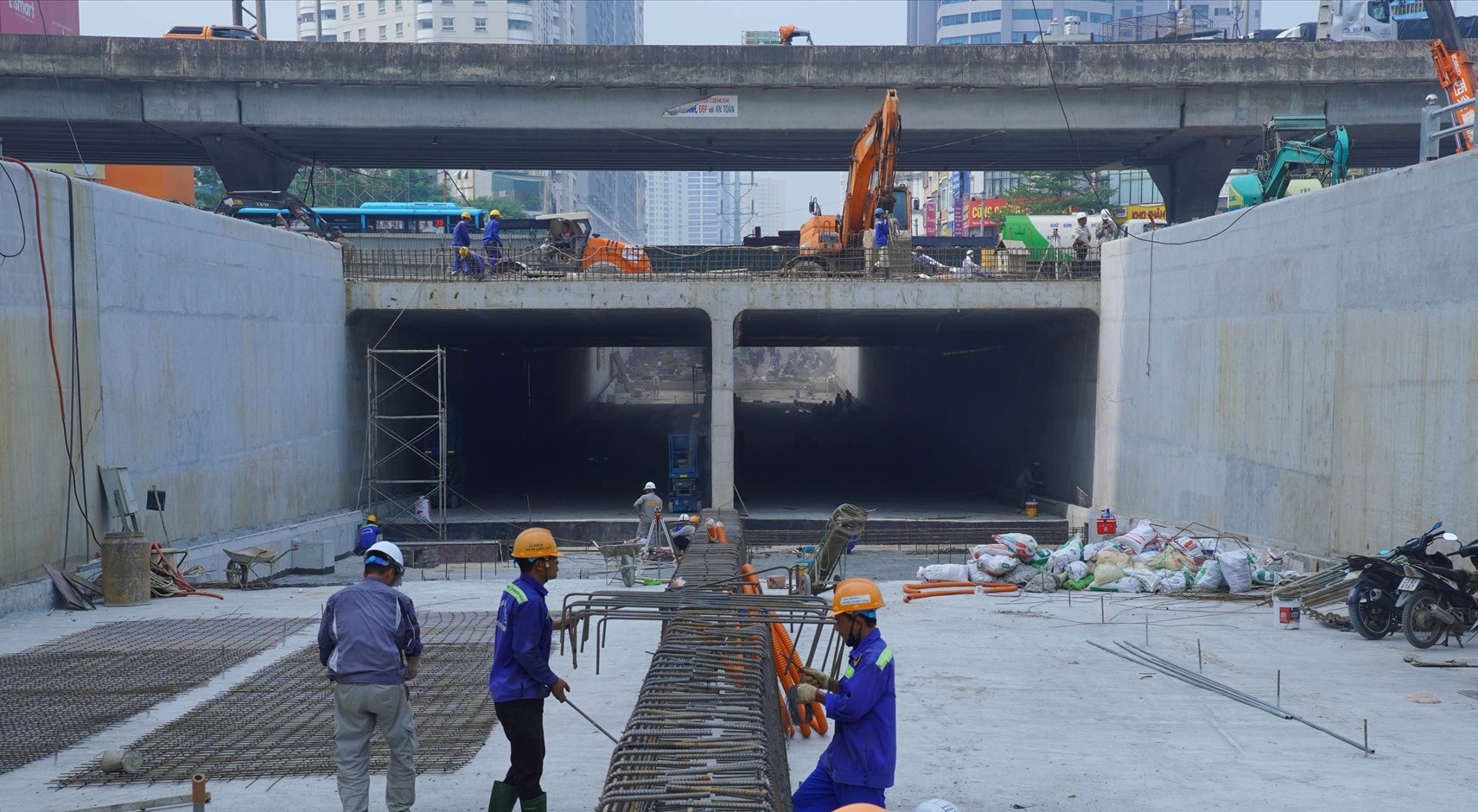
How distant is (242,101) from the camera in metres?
32.5

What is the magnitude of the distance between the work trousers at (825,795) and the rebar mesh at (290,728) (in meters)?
3.11

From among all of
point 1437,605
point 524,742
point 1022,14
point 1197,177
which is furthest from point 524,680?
point 1022,14

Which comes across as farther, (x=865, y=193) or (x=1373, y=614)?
(x=865, y=193)

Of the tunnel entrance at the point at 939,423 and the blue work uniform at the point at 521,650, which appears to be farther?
the tunnel entrance at the point at 939,423

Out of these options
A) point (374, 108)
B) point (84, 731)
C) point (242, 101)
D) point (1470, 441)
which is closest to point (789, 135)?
point (374, 108)

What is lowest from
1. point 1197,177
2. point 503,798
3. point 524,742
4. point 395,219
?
point 503,798

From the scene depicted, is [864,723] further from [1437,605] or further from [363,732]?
[1437,605]

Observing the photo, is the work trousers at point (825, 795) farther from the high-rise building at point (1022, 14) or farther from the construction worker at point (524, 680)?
the high-rise building at point (1022, 14)

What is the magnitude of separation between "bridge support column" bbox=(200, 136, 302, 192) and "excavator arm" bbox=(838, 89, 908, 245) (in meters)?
17.5

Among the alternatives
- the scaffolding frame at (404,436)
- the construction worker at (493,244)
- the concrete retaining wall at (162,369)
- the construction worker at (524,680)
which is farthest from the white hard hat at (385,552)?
the construction worker at (493,244)

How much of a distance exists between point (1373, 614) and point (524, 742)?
1027 centimetres

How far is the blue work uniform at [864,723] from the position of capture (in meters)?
5.71

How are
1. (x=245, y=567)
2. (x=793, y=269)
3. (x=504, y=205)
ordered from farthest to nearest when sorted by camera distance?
(x=504, y=205) → (x=793, y=269) → (x=245, y=567)

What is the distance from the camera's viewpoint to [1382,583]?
12.8 metres
